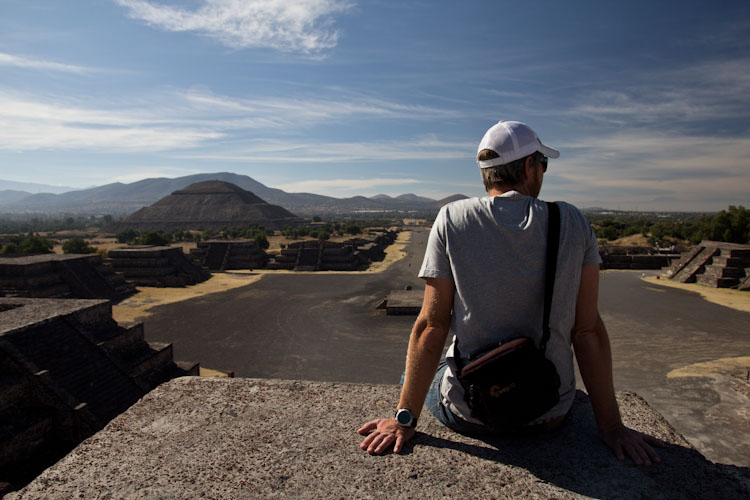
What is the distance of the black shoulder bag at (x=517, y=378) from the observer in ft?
5.65

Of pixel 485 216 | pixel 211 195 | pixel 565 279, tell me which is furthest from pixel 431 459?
pixel 211 195

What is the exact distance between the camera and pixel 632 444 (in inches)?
73.4

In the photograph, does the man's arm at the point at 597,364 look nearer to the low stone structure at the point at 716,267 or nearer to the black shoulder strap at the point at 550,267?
the black shoulder strap at the point at 550,267

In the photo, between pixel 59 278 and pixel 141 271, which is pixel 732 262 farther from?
pixel 59 278

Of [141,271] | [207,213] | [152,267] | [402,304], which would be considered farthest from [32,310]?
[207,213]

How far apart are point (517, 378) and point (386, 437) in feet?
2.22

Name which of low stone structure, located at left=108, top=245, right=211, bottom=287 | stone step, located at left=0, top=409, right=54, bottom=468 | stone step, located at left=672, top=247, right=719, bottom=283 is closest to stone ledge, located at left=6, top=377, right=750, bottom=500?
stone step, located at left=0, top=409, right=54, bottom=468

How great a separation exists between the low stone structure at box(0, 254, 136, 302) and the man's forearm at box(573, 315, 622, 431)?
66.1ft

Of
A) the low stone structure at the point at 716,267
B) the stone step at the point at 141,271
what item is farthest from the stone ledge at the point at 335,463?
the low stone structure at the point at 716,267

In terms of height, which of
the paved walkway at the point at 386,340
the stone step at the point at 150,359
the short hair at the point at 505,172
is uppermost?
the short hair at the point at 505,172

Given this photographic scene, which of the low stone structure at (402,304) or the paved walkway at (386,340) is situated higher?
the low stone structure at (402,304)

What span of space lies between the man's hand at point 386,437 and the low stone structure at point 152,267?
24.6 meters

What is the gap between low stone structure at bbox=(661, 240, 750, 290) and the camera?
20844 millimetres

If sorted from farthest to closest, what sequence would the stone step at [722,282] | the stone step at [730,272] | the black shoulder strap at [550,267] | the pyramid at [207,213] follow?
the pyramid at [207,213] < the stone step at [730,272] < the stone step at [722,282] < the black shoulder strap at [550,267]
